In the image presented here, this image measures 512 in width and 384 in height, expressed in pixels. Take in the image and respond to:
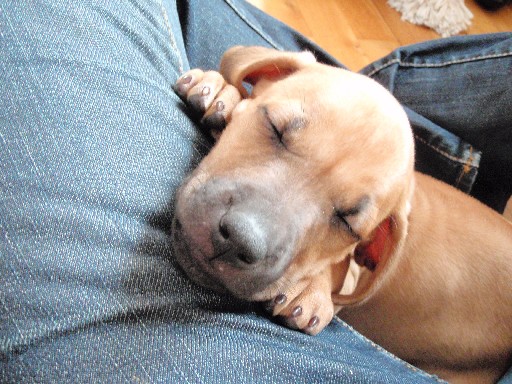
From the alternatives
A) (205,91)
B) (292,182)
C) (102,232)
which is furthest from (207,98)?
(102,232)

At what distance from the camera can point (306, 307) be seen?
1.66m

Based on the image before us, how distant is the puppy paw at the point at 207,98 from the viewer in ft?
5.47

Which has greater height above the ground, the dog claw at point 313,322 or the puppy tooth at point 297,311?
the puppy tooth at point 297,311

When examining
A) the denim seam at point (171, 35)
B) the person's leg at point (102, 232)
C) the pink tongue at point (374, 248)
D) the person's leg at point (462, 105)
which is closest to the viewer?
the person's leg at point (102, 232)

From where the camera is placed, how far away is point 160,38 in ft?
5.49

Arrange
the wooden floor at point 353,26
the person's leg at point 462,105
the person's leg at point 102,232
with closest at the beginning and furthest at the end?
1. the person's leg at point 102,232
2. the person's leg at point 462,105
3. the wooden floor at point 353,26

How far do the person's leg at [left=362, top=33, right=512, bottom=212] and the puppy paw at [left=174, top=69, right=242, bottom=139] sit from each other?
4.01 feet

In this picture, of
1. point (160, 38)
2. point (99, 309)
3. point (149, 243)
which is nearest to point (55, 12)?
point (160, 38)

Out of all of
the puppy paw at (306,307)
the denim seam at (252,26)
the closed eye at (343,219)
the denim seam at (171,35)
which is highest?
the denim seam at (171,35)

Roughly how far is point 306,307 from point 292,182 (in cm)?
46

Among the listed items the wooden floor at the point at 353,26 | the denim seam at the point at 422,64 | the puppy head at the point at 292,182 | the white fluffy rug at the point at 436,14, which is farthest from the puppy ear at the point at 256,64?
the white fluffy rug at the point at 436,14

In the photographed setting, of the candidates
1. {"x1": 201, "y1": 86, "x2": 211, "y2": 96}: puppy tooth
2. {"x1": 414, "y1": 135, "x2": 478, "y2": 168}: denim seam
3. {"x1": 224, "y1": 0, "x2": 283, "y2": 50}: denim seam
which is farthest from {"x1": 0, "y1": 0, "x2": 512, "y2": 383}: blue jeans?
{"x1": 414, "y1": 135, "x2": 478, "y2": 168}: denim seam

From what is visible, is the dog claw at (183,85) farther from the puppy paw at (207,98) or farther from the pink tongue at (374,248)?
the pink tongue at (374,248)

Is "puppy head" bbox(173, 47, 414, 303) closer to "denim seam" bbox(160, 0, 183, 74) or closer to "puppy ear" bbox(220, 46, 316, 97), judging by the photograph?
"puppy ear" bbox(220, 46, 316, 97)
